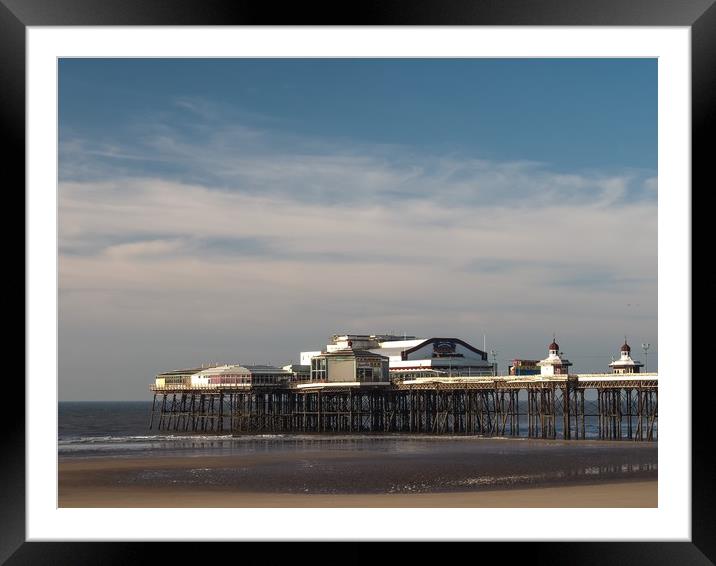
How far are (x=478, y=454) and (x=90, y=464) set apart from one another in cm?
751

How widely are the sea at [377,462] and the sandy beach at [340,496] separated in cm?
40

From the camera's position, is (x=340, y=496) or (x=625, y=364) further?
A: (x=625, y=364)

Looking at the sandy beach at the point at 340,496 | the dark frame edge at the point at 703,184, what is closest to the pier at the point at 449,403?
the sandy beach at the point at 340,496

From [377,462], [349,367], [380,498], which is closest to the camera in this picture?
[380,498]

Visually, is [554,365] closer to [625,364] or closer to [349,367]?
[625,364]

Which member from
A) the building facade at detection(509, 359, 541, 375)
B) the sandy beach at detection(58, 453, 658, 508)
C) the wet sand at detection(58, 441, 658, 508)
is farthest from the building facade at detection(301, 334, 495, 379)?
the sandy beach at detection(58, 453, 658, 508)

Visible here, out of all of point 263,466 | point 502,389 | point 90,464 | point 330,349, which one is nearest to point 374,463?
point 263,466

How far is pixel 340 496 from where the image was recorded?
12102mm

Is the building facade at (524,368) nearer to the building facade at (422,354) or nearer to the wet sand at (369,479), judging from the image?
the building facade at (422,354)

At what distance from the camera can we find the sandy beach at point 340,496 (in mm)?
11070

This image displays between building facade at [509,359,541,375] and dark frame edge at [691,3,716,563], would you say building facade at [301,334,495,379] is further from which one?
dark frame edge at [691,3,716,563]

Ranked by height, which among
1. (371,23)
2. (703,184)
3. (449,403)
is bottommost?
(449,403)

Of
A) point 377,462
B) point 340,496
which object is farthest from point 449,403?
point 340,496

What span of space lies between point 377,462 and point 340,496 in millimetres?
5380
